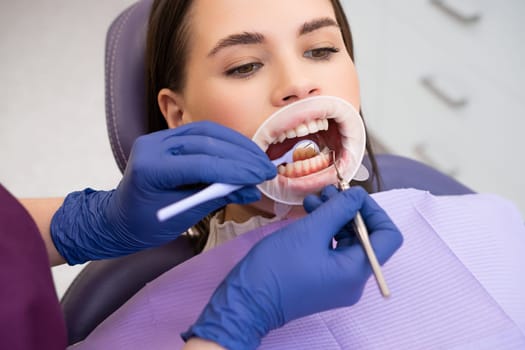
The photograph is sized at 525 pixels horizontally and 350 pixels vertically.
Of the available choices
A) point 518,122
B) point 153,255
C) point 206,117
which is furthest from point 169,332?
point 518,122

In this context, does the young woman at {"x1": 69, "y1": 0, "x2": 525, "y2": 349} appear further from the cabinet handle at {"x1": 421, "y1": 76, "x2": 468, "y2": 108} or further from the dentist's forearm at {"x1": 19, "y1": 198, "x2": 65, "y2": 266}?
the cabinet handle at {"x1": 421, "y1": 76, "x2": 468, "y2": 108}

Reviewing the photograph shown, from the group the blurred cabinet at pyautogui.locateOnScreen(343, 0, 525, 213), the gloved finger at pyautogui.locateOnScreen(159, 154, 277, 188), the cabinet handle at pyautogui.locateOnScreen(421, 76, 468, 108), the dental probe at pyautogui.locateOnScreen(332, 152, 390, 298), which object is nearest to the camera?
the dental probe at pyautogui.locateOnScreen(332, 152, 390, 298)

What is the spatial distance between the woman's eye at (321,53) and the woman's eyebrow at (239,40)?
0.11 m

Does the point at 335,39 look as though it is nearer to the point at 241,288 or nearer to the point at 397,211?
the point at 397,211

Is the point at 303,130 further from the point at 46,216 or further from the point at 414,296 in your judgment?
the point at 46,216

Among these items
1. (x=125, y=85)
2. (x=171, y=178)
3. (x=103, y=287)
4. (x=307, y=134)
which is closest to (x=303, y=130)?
(x=307, y=134)

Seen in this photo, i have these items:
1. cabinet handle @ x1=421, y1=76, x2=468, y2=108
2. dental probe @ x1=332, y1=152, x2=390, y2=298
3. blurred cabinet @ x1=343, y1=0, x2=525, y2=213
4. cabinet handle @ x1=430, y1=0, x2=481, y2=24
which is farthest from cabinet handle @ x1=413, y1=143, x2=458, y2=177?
dental probe @ x1=332, y1=152, x2=390, y2=298

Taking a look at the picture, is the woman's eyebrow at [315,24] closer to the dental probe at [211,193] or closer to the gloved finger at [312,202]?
the dental probe at [211,193]

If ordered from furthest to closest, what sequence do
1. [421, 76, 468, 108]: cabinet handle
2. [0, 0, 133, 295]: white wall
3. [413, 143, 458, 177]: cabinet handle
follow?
[0, 0, 133, 295]: white wall → [413, 143, 458, 177]: cabinet handle → [421, 76, 468, 108]: cabinet handle

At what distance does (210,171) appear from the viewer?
86cm

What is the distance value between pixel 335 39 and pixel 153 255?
0.65m

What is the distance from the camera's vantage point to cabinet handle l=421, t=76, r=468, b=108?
204 centimetres

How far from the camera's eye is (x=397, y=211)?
1142 mm

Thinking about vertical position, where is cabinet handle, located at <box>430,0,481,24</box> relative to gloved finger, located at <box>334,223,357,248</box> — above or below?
above
